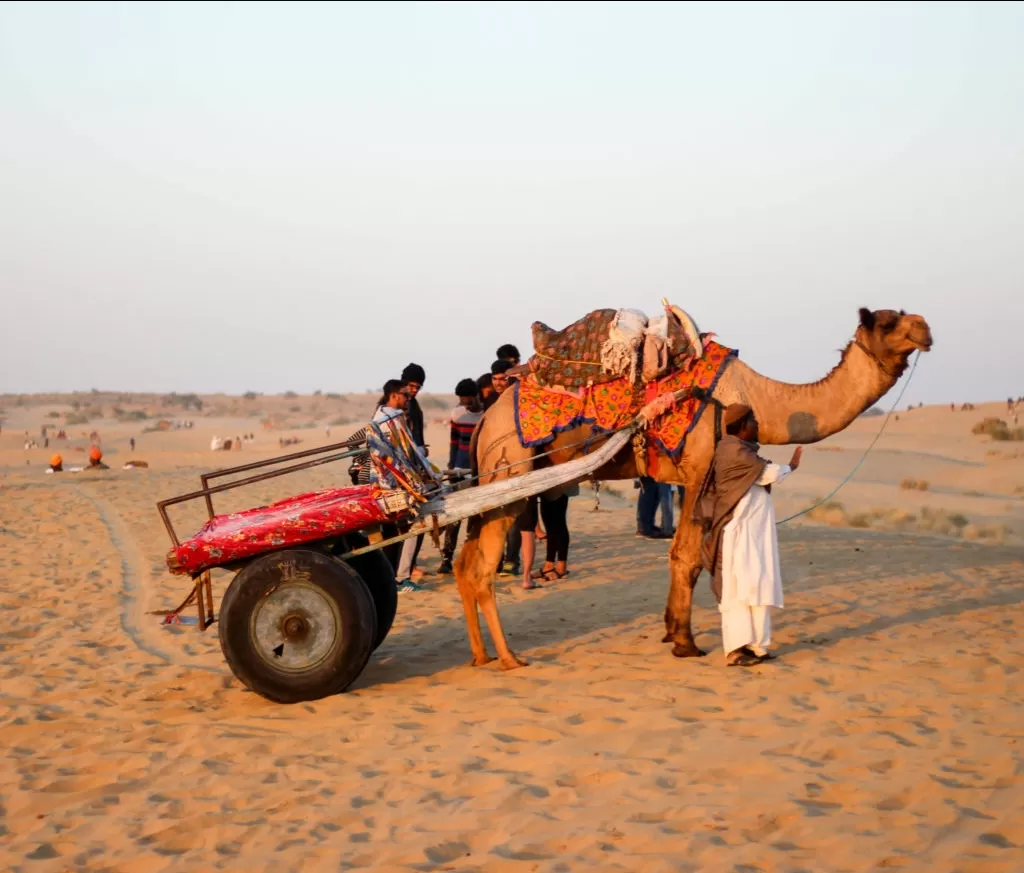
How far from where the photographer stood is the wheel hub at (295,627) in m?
7.71

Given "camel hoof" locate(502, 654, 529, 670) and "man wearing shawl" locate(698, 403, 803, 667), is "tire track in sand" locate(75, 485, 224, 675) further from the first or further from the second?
"man wearing shawl" locate(698, 403, 803, 667)

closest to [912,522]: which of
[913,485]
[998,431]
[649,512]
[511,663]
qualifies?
[649,512]

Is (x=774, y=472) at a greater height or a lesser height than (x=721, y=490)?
greater

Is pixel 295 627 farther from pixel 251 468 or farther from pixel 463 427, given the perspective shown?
pixel 463 427

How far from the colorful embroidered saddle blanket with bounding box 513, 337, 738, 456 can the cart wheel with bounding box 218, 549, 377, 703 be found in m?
1.94

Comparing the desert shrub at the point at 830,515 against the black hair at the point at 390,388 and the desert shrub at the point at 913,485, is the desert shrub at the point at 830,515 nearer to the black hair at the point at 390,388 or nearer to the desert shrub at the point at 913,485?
the desert shrub at the point at 913,485

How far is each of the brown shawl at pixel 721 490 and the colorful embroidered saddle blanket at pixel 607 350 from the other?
794mm

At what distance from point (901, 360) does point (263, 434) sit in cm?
5238

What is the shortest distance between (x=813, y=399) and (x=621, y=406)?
1.51m

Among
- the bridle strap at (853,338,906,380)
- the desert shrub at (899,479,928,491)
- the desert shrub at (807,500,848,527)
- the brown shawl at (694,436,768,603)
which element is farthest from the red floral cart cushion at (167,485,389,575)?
the desert shrub at (899,479,928,491)

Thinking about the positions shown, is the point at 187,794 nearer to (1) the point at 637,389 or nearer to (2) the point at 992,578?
(1) the point at 637,389

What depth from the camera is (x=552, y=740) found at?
680cm

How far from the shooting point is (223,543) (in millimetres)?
7742

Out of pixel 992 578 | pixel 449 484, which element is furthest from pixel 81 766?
pixel 992 578
